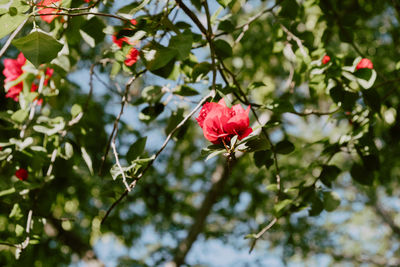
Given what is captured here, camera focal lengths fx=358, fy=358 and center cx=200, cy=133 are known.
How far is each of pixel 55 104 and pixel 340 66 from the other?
1.15 m

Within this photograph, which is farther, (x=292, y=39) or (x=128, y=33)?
(x=292, y=39)

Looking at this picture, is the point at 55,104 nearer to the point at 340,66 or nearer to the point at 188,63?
the point at 188,63

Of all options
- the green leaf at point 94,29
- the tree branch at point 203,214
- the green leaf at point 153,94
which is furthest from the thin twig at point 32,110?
the tree branch at point 203,214

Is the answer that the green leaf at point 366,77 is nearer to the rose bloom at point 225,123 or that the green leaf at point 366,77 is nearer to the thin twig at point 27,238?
the rose bloom at point 225,123

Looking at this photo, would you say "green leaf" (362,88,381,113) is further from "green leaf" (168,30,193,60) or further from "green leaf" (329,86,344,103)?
"green leaf" (168,30,193,60)

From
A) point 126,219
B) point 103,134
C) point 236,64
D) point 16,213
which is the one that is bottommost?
point 126,219

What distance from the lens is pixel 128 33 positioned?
38.1 inches

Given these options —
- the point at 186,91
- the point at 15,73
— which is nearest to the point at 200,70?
the point at 186,91

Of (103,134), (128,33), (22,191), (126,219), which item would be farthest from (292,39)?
(126,219)

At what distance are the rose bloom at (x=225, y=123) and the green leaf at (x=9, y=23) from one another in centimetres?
45

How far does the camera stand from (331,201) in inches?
51.7

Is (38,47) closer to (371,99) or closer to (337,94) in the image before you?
(337,94)

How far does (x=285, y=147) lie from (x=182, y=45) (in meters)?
0.53

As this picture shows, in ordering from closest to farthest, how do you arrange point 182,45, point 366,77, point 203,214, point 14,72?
point 182,45 → point 366,77 → point 14,72 → point 203,214
